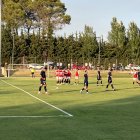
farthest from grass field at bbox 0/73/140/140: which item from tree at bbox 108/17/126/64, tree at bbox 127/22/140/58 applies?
tree at bbox 108/17/126/64

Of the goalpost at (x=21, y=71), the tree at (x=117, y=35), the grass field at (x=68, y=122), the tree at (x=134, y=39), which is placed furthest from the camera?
the tree at (x=117, y=35)

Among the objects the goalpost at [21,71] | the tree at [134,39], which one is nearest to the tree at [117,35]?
the tree at [134,39]

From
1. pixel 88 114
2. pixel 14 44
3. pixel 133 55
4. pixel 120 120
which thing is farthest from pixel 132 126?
pixel 133 55

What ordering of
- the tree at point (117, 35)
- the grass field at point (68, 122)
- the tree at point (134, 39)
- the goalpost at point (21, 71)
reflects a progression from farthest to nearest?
1. the tree at point (117, 35)
2. the tree at point (134, 39)
3. the goalpost at point (21, 71)
4. the grass field at point (68, 122)

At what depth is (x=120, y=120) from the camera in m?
16.6

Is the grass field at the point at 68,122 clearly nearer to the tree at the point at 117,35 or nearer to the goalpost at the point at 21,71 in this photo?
the goalpost at the point at 21,71

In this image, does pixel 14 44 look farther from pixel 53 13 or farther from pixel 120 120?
pixel 120 120

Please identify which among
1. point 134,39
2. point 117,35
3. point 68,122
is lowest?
point 68,122

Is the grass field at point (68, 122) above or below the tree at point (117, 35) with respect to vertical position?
below

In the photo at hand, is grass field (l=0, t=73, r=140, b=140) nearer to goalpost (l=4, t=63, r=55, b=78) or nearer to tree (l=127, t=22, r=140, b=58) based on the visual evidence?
goalpost (l=4, t=63, r=55, b=78)

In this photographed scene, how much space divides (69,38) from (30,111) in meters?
77.5

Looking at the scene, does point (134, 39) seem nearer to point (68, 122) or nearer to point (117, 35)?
point (117, 35)

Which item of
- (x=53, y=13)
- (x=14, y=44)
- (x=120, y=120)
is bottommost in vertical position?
(x=120, y=120)

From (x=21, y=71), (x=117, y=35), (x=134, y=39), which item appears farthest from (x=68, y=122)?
(x=117, y=35)
